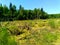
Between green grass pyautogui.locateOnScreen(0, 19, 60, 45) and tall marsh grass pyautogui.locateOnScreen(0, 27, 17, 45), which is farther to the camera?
green grass pyautogui.locateOnScreen(0, 19, 60, 45)

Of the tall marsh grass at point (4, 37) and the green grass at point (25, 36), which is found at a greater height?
the tall marsh grass at point (4, 37)

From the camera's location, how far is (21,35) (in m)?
14.3

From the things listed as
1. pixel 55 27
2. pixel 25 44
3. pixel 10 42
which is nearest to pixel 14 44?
pixel 10 42

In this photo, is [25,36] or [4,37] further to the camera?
[25,36]

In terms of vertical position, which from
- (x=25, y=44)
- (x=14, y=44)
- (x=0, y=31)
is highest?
(x=0, y=31)

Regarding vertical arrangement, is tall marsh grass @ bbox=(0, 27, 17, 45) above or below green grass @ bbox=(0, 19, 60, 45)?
above

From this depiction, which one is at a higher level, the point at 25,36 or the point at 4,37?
the point at 4,37

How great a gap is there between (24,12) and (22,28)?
26.4 meters

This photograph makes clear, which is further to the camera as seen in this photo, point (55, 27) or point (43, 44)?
point (55, 27)

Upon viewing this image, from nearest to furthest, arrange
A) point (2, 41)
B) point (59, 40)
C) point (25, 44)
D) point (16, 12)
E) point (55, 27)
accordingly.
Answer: point (2, 41) < point (25, 44) < point (59, 40) < point (55, 27) < point (16, 12)

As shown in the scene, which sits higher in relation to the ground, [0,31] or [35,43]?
[0,31]

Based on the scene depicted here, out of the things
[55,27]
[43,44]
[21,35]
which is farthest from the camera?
[55,27]

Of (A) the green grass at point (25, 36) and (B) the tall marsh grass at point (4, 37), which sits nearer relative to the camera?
(B) the tall marsh grass at point (4, 37)

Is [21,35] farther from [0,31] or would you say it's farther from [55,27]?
[0,31]
